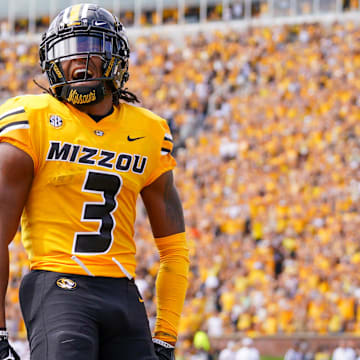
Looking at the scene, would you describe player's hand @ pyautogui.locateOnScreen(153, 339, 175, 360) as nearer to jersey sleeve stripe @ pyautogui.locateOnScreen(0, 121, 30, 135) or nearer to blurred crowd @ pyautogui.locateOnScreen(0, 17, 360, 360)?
jersey sleeve stripe @ pyautogui.locateOnScreen(0, 121, 30, 135)

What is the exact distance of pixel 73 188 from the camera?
9.64 feet

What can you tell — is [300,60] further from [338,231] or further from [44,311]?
[44,311]

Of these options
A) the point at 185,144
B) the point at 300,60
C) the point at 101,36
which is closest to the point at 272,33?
the point at 300,60

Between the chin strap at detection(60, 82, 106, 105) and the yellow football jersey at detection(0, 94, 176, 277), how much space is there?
3cm

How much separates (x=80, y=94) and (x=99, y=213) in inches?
16.6

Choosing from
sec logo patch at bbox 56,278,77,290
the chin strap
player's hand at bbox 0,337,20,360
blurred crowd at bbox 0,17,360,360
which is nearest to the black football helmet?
the chin strap

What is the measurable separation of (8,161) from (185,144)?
16.2 m

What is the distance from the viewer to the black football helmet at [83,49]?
3.06 m

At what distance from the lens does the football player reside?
9.32 ft

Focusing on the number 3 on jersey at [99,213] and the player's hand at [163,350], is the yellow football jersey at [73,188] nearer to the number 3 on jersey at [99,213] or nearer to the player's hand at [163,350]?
the number 3 on jersey at [99,213]

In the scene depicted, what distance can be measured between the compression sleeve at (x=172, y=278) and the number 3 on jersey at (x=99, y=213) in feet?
1.38

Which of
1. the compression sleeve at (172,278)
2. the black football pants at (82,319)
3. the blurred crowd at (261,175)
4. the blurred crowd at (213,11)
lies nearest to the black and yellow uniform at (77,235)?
the black football pants at (82,319)

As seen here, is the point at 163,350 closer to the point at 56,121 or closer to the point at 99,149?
the point at 99,149

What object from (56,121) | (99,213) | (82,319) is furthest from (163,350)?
(56,121)
